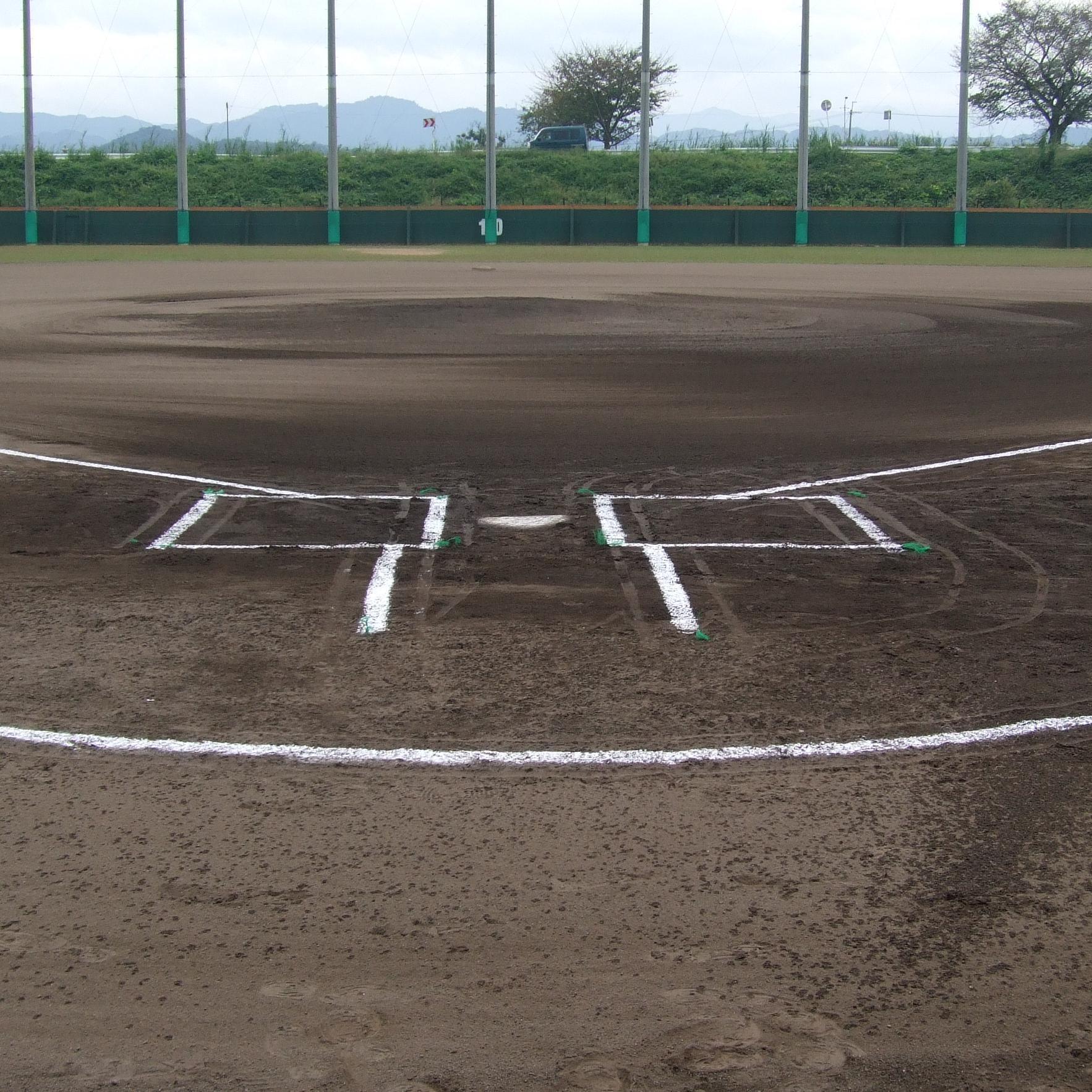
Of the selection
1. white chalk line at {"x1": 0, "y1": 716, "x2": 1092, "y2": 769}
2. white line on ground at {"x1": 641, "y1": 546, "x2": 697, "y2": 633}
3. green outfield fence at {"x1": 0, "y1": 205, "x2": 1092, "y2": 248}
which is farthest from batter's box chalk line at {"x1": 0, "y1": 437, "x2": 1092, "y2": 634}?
green outfield fence at {"x1": 0, "y1": 205, "x2": 1092, "y2": 248}

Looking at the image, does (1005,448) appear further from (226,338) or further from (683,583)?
(226,338)

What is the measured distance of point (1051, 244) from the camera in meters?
41.6

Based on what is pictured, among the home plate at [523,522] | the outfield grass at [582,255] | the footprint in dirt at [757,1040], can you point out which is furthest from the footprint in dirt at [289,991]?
the outfield grass at [582,255]

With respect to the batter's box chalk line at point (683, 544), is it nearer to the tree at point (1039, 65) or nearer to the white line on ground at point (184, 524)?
the white line on ground at point (184, 524)

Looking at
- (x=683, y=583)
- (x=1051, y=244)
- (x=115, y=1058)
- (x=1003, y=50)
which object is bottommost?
(x=115, y=1058)

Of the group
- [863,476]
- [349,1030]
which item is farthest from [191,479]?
[349,1030]

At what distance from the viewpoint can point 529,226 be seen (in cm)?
4428

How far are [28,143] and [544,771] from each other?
4940 centimetres

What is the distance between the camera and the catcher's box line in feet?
29.1

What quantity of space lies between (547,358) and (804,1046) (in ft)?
44.8

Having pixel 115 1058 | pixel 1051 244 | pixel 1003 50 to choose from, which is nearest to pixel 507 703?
pixel 115 1058

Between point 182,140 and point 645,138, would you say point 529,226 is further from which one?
point 182,140

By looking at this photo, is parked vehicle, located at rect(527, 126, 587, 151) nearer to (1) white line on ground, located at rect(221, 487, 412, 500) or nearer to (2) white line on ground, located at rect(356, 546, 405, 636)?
(1) white line on ground, located at rect(221, 487, 412, 500)

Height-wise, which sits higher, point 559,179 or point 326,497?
point 559,179
